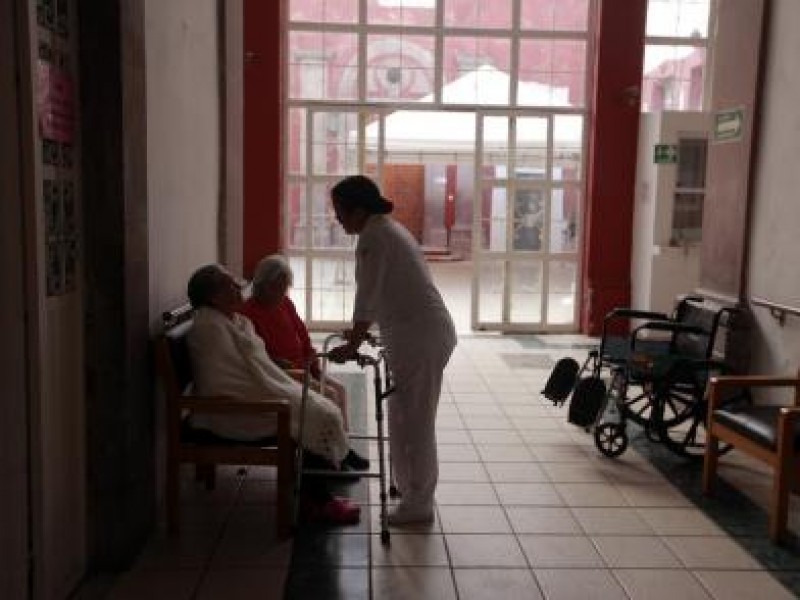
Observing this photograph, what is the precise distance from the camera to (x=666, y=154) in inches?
300

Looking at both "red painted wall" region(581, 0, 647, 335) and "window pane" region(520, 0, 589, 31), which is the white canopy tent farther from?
"window pane" region(520, 0, 589, 31)

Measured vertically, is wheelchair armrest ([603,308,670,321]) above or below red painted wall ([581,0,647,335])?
below

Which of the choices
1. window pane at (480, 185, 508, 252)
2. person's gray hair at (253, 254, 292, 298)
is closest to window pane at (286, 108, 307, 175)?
window pane at (480, 185, 508, 252)

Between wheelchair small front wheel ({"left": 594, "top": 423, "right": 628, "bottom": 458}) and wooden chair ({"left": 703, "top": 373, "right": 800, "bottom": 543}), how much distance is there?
1.84 ft

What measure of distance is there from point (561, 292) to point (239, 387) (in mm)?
5769

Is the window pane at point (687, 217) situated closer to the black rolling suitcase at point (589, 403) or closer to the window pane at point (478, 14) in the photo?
the window pane at point (478, 14)

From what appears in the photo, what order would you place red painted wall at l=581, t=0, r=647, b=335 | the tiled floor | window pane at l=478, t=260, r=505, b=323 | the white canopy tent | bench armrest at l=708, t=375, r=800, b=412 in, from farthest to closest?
window pane at l=478, t=260, r=505, b=323 < the white canopy tent < red painted wall at l=581, t=0, r=647, b=335 < bench armrest at l=708, t=375, r=800, b=412 < the tiled floor

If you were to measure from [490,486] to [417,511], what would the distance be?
624 millimetres

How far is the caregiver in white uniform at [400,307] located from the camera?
3.23 meters

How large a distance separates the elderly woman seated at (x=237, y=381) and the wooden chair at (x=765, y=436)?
1702mm

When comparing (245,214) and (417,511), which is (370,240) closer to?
(417,511)

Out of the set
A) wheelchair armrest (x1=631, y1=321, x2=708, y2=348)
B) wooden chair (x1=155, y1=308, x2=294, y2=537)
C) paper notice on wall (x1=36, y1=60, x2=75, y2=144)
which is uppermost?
paper notice on wall (x1=36, y1=60, x2=75, y2=144)

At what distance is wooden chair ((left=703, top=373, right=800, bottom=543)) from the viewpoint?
10.7 ft

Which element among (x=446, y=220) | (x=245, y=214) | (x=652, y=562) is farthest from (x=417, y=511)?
(x=446, y=220)
